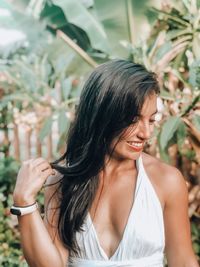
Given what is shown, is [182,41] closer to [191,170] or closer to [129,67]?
[191,170]

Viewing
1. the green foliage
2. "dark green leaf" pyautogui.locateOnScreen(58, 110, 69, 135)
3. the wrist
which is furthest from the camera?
the green foliage

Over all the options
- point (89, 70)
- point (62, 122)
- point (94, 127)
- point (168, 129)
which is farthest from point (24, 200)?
point (89, 70)

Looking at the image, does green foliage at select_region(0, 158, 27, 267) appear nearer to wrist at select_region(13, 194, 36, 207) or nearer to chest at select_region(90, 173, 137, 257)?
chest at select_region(90, 173, 137, 257)

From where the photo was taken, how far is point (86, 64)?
454cm

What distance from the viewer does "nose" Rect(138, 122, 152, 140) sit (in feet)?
5.45

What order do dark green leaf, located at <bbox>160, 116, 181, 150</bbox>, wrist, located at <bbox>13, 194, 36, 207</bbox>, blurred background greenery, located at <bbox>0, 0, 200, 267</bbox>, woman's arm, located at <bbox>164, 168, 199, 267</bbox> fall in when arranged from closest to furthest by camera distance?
wrist, located at <bbox>13, 194, 36, 207</bbox> → woman's arm, located at <bbox>164, 168, 199, 267</bbox> → dark green leaf, located at <bbox>160, 116, 181, 150</bbox> → blurred background greenery, located at <bbox>0, 0, 200, 267</bbox>

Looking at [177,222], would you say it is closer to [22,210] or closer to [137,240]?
[137,240]

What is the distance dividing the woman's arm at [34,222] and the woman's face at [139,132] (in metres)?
0.25

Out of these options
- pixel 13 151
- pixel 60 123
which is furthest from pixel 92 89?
pixel 13 151

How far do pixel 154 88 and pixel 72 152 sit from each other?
0.37 metres

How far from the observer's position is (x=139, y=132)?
1.67 metres

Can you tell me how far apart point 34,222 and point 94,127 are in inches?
14.2

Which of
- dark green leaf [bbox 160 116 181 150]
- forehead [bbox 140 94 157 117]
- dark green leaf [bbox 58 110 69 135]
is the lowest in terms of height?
dark green leaf [bbox 58 110 69 135]

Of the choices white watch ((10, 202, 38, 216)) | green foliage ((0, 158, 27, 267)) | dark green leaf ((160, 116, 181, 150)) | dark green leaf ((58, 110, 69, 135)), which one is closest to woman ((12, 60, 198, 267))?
white watch ((10, 202, 38, 216))
